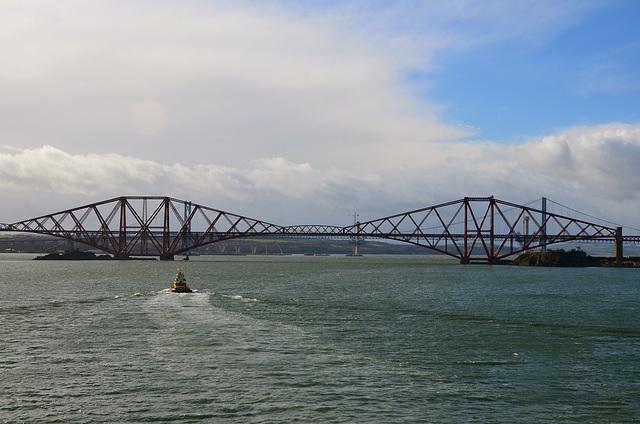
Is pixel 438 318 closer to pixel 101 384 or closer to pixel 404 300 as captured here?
pixel 404 300

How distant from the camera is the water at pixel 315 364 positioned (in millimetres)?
22297

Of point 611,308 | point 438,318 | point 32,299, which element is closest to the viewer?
point 438,318

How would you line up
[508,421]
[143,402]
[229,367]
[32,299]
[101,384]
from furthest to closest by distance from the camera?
[32,299] < [229,367] < [101,384] < [143,402] < [508,421]

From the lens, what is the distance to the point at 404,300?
6412 cm

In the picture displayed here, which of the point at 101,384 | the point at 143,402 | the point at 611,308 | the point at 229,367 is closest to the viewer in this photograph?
the point at 143,402

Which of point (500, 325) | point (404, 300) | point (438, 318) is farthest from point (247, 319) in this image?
point (404, 300)

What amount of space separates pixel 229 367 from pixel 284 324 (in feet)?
48.5

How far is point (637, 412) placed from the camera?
880 inches

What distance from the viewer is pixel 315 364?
29875mm

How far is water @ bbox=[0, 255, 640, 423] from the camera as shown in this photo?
73.2 ft

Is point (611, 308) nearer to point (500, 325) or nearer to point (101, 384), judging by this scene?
point (500, 325)

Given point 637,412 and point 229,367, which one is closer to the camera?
point 637,412

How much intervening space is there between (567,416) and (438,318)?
1069 inches

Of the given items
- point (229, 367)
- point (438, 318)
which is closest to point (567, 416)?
point (229, 367)
